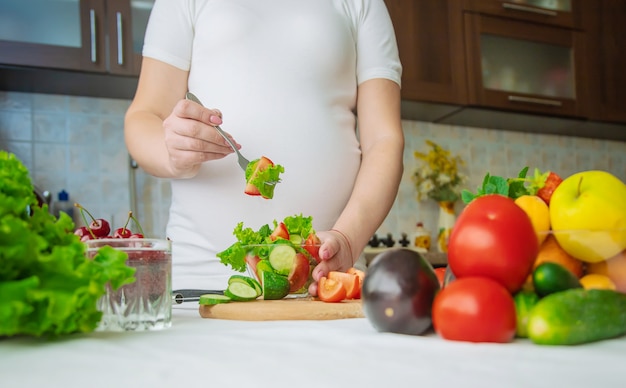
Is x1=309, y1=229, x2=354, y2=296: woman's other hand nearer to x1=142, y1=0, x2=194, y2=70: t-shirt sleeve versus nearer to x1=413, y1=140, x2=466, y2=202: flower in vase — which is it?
x1=142, y1=0, x2=194, y2=70: t-shirt sleeve

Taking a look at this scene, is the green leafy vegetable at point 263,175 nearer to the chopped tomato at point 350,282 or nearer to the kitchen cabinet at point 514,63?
the chopped tomato at point 350,282

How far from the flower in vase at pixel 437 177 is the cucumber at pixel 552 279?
8.15 feet

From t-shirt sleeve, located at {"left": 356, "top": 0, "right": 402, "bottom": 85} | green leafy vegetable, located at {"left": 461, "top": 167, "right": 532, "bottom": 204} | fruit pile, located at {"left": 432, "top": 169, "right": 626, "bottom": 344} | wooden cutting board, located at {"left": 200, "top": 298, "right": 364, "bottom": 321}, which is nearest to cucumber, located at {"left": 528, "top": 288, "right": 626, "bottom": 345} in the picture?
fruit pile, located at {"left": 432, "top": 169, "right": 626, "bottom": 344}

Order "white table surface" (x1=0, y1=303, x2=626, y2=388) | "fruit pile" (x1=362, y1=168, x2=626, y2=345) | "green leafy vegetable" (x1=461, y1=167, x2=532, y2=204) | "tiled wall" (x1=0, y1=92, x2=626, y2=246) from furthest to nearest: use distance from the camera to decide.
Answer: "tiled wall" (x1=0, y1=92, x2=626, y2=246)
"green leafy vegetable" (x1=461, y1=167, x2=532, y2=204)
"fruit pile" (x1=362, y1=168, x2=626, y2=345)
"white table surface" (x1=0, y1=303, x2=626, y2=388)

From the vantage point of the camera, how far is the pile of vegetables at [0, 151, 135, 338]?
0.47m

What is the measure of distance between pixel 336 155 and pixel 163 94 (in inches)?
14.3

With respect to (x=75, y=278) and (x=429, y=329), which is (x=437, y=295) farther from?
(x=75, y=278)

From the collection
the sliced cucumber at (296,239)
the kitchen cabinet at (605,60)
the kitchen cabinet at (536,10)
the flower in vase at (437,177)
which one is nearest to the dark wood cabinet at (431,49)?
the kitchen cabinet at (536,10)

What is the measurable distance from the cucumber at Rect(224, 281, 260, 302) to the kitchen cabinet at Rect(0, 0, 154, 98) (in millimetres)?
1606

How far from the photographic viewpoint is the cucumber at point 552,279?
1.65 ft

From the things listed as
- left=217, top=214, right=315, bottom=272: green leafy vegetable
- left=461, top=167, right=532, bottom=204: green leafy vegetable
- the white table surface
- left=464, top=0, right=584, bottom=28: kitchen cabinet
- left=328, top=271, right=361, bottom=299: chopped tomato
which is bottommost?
the white table surface

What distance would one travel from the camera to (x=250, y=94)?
1.26 metres

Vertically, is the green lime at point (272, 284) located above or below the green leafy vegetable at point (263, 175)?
below

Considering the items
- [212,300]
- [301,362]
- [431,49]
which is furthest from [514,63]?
[301,362]
